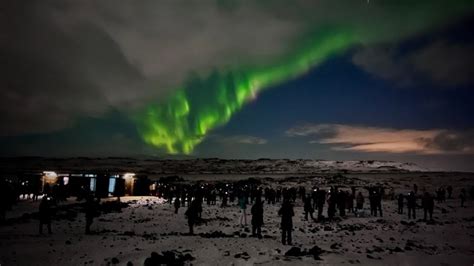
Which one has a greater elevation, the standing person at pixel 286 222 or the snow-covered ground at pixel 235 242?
the standing person at pixel 286 222

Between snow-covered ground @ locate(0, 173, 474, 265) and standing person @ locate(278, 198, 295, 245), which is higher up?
standing person @ locate(278, 198, 295, 245)

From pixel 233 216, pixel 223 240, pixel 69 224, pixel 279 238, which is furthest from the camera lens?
pixel 233 216

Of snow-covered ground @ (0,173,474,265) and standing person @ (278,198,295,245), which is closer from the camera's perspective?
snow-covered ground @ (0,173,474,265)

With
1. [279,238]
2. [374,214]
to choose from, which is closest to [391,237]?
[279,238]

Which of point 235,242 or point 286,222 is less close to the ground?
point 286,222

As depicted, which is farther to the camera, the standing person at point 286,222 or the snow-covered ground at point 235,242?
the standing person at point 286,222

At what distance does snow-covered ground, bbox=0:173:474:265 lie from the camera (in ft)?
51.0

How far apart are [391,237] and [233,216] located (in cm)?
1491

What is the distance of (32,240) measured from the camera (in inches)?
780

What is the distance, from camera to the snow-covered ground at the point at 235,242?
15.5 meters

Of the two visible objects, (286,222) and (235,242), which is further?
(286,222)

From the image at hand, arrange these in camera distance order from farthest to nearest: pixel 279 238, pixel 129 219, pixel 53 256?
pixel 129 219 → pixel 279 238 → pixel 53 256

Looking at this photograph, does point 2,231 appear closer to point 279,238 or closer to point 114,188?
point 279,238

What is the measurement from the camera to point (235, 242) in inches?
751
